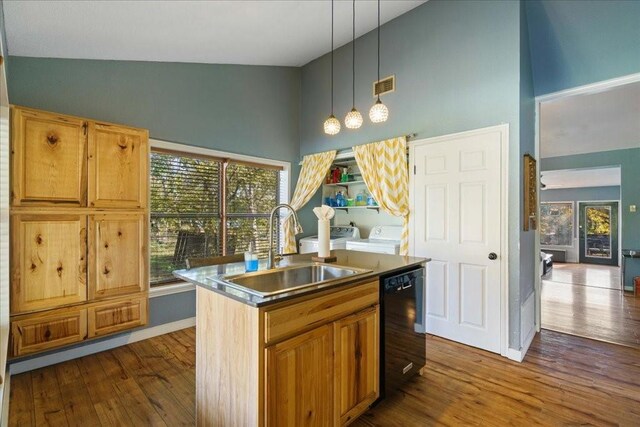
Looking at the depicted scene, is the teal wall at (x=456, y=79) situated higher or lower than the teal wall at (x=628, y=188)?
higher

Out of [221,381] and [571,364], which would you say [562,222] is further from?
[221,381]

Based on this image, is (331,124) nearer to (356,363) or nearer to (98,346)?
(356,363)

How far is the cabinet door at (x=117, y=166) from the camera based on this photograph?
249 centimetres

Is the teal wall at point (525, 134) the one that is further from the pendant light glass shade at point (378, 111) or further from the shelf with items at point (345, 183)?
the shelf with items at point (345, 183)

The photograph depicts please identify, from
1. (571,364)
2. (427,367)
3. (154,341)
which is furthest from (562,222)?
(154,341)

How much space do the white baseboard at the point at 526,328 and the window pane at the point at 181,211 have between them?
333 centimetres

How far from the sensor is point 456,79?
3.15m

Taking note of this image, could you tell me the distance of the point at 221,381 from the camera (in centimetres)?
158

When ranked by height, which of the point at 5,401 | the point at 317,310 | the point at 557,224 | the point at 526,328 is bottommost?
the point at 5,401

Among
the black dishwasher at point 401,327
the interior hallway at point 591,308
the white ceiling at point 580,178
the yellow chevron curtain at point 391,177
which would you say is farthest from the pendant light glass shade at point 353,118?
the white ceiling at point 580,178

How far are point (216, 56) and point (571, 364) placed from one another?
4707 mm

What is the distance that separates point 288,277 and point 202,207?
2.05 meters

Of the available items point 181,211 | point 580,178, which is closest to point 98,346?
point 181,211

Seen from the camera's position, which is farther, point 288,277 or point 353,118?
point 353,118
